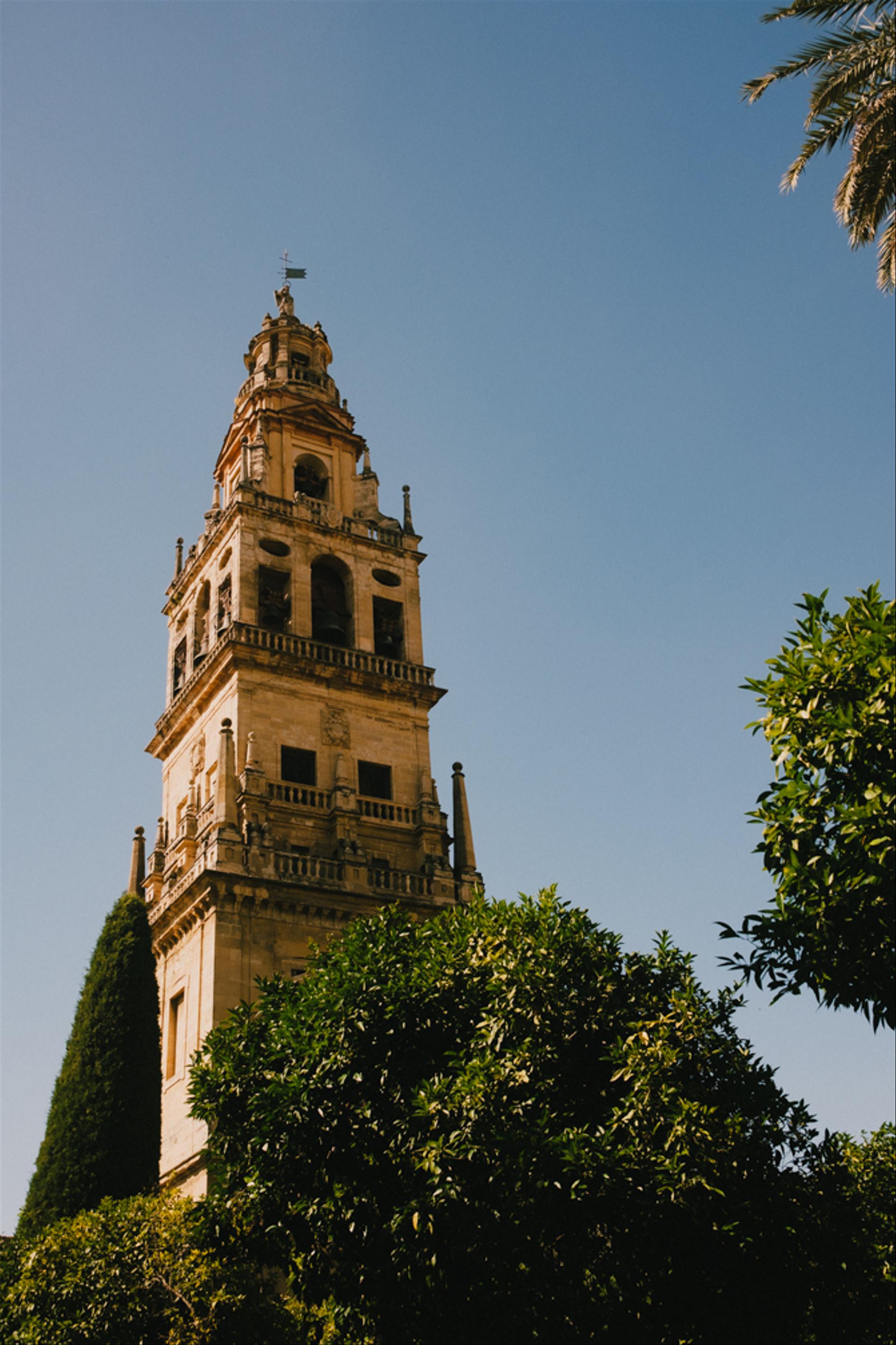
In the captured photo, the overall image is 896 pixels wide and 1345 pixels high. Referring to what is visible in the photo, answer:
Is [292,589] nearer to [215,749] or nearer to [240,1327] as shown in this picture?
[215,749]

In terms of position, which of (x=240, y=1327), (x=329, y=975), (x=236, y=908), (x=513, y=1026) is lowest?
(x=240, y=1327)

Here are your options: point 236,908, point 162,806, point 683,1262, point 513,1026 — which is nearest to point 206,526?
point 162,806

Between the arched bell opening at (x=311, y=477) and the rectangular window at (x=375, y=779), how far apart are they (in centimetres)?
1123

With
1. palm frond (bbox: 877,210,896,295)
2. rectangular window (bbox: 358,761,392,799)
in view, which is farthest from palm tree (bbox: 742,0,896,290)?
rectangular window (bbox: 358,761,392,799)

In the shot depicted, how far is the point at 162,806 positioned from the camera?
4194 cm

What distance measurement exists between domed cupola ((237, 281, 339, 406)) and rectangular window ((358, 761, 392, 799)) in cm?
1545

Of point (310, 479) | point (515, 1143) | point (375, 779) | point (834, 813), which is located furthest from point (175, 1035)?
point (834, 813)

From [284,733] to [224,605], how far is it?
616cm

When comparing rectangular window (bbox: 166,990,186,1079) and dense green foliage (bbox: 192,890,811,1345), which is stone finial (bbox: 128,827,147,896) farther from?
dense green foliage (bbox: 192,890,811,1345)

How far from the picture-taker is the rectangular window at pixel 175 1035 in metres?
33.8

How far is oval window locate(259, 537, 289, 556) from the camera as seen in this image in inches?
1638

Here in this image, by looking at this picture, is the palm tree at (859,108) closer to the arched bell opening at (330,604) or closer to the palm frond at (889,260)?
the palm frond at (889,260)

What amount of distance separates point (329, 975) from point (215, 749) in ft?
56.8

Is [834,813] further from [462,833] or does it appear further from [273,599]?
[273,599]
